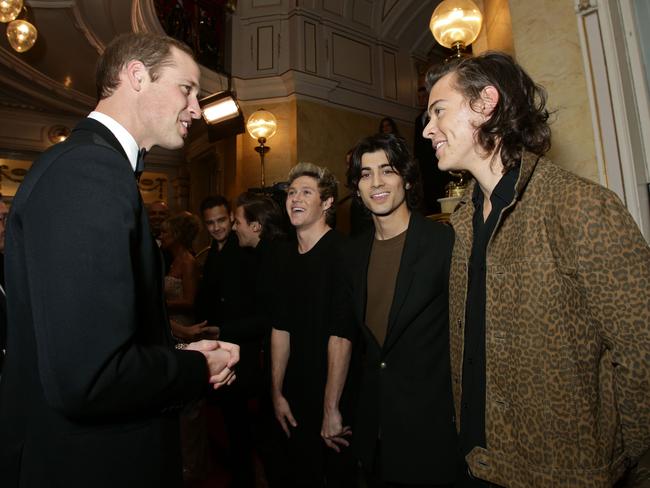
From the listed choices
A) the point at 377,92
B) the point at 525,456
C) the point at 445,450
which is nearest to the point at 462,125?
the point at 525,456

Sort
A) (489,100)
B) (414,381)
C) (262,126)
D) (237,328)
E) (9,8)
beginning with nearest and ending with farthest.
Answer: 1. (489,100)
2. (414,381)
3. (237,328)
4. (9,8)
5. (262,126)

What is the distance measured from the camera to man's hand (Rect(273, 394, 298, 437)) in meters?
2.07

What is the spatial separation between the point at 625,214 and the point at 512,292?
1.13 feet

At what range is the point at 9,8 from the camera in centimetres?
346

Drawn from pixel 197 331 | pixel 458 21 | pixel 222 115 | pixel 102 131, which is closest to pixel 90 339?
pixel 102 131

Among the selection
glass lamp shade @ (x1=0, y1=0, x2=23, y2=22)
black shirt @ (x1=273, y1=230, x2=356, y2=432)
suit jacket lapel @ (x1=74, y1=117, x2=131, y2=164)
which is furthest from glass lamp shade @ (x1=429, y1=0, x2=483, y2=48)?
glass lamp shade @ (x1=0, y1=0, x2=23, y2=22)

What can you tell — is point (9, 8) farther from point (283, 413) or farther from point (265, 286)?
point (283, 413)

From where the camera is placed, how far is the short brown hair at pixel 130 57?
47.1 inches

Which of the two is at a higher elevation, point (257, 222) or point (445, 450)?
point (257, 222)

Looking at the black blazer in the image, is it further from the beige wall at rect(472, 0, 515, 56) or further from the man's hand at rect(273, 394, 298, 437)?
the beige wall at rect(472, 0, 515, 56)

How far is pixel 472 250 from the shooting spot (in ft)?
4.66

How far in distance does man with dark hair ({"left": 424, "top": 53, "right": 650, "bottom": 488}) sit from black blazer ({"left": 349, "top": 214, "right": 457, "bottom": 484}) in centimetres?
20

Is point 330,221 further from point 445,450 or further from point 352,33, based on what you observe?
point 352,33

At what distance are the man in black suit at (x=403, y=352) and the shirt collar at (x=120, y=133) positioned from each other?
1.09 meters
